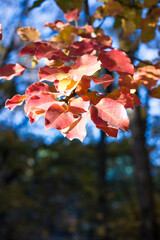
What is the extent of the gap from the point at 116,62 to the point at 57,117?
15cm

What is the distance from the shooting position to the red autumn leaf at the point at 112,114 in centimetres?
30

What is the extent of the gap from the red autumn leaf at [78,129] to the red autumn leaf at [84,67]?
6 cm

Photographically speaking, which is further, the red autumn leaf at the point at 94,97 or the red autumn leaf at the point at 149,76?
the red autumn leaf at the point at 149,76

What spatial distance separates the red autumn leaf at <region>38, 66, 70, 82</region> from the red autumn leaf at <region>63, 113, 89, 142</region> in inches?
3.8

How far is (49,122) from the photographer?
1.01ft

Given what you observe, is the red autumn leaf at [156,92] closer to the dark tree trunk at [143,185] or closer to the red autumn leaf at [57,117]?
the red autumn leaf at [57,117]

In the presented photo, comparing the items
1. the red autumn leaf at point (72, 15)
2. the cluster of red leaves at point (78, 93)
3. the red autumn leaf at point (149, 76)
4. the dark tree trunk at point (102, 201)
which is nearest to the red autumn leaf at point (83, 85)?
the cluster of red leaves at point (78, 93)

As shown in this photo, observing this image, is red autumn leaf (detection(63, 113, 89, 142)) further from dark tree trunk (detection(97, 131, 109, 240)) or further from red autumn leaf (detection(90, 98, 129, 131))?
dark tree trunk (detection(97, 131, 109, 240))

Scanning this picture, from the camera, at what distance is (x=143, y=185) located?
218 centimetres

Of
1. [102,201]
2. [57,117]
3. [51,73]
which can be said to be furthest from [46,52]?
[102,201]

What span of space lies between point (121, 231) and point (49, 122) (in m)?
3.45

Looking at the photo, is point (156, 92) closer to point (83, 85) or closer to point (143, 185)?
point (83, 85)

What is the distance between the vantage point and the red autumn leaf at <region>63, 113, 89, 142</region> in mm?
316

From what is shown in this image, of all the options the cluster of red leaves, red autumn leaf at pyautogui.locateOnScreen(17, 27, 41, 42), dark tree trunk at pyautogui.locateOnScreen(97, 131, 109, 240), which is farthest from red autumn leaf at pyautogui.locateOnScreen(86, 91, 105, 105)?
dark tree trunk at pyautogui.locateOnScreen(97, 131, 109, 240)
